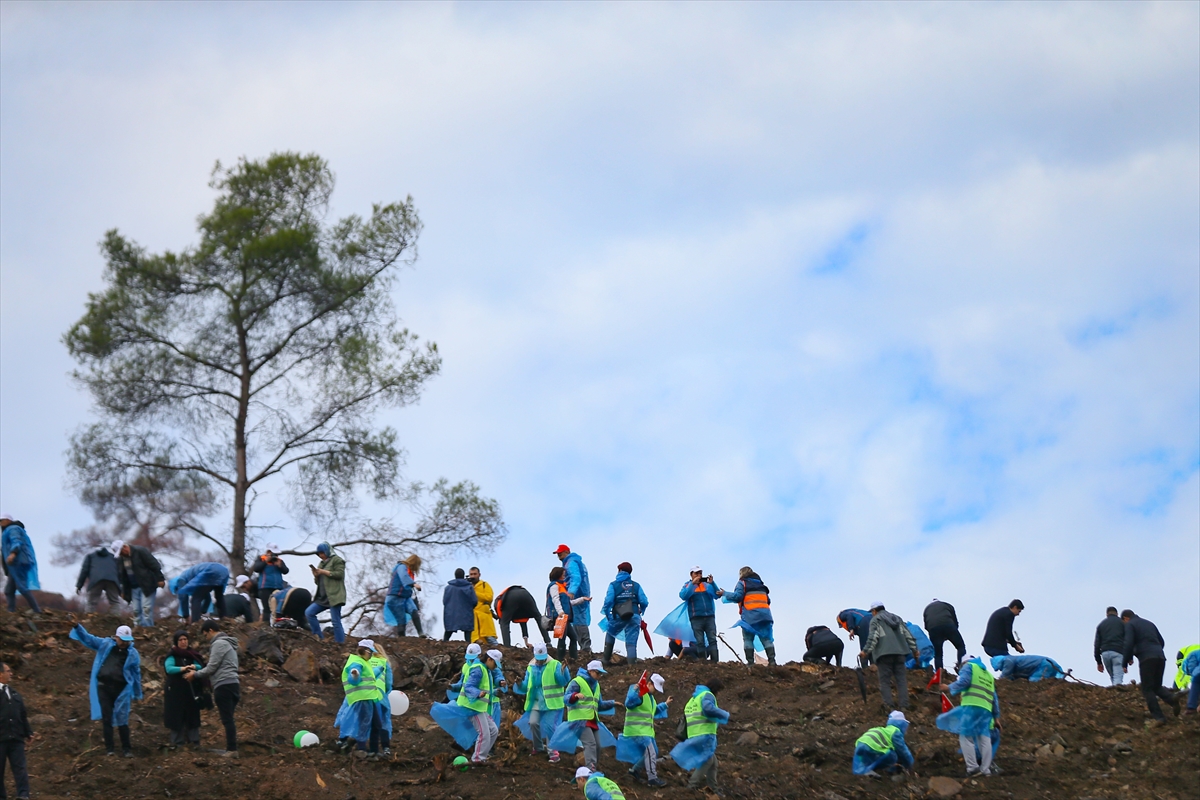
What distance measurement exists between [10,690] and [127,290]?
16.7 meters

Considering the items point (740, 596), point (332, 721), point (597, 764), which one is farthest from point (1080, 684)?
point (332, 721)

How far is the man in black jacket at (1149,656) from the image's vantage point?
16.9 metres

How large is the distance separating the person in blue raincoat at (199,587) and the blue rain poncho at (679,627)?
7.93 m

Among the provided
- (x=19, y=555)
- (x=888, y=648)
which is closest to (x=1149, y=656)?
(x=888, y=648)

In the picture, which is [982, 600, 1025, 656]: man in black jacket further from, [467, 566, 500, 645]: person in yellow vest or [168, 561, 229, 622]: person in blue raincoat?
[168, 561, 229, 622]: person in blue raincoat

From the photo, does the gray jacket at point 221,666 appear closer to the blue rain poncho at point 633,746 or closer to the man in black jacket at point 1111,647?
the blue rain poncho at point 633,746

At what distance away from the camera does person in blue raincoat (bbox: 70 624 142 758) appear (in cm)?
1490

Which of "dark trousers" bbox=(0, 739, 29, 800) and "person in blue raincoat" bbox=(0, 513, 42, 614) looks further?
"person in blue raincoat" bbox=(0, 513, 42, 614)

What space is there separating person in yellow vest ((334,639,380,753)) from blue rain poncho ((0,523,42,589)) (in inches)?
275

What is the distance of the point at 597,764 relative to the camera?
15688 mm

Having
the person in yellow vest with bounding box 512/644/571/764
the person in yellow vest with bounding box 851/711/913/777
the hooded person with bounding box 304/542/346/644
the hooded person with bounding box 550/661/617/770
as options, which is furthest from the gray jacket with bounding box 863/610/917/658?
the hooded person with bounding box 304/542/346/644

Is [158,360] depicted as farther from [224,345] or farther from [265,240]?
[265,240]

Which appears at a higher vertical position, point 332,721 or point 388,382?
point 388,382

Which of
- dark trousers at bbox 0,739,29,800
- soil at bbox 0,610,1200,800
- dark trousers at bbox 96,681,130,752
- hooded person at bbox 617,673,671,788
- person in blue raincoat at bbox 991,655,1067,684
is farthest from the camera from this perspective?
person in blue raincoat at bbox 991,655,1067,684
